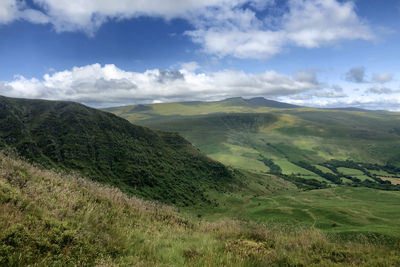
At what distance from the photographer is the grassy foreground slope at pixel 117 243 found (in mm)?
6562

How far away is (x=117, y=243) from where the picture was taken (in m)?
8.11

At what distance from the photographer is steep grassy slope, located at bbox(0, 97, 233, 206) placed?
233ft

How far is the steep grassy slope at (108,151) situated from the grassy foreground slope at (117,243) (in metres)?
58.3

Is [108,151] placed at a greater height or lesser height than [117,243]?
lesser

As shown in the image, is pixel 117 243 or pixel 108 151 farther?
pixel 108 151

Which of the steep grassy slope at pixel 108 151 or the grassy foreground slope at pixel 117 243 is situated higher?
the grassy foreground slope at pixel 117 243

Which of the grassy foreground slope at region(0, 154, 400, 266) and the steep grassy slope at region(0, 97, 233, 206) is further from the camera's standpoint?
the steep grassy slope at region(0, 97, 233, 206)

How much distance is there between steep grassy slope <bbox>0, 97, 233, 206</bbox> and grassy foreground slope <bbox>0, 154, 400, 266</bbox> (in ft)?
191

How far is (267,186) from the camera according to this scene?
12600cm

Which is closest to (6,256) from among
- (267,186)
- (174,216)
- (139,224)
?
(139,224)

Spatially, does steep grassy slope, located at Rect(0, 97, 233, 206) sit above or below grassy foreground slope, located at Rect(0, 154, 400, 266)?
below

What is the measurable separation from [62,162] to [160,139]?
5287cm

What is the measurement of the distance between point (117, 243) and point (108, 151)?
83363 mm

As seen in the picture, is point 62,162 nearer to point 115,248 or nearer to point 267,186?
point 115,248
